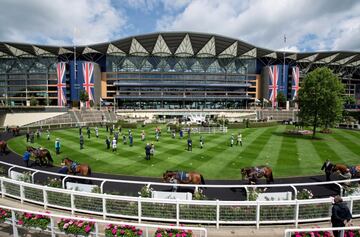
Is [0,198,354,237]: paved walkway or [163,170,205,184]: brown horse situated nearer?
[0,198,354,237]: paved walkway

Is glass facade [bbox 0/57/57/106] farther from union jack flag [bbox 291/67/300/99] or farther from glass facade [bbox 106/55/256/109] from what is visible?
union jack flag [bbox 291/67/300/99]

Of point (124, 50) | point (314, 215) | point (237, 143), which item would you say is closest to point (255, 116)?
point (237, 143)

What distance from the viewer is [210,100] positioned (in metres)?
99.3

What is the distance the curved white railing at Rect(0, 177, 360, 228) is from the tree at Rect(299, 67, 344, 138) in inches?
1117

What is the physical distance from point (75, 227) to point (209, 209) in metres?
4.45

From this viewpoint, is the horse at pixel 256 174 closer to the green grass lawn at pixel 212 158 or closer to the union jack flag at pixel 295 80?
the green grass lawn at pixel 212 158

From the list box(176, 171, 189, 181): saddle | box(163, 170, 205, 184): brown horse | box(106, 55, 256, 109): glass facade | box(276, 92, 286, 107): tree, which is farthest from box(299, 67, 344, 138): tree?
box(106, 55, 256, 109): glass facade

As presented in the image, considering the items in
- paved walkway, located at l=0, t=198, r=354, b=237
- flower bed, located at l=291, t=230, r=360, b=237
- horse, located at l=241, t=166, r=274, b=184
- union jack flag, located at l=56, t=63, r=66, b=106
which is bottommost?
paved walkway, located at l=0, t=198, r=354, b=237

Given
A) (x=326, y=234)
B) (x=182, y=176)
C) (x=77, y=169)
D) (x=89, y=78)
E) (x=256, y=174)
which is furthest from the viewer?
(x=89, y=78)

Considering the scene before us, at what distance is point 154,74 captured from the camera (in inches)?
3863

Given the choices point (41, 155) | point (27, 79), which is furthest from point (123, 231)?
point (27, 79)

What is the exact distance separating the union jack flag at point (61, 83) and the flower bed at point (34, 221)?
98214mm

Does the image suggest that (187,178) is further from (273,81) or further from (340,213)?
(273,81)

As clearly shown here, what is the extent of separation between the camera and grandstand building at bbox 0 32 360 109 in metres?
92.1
